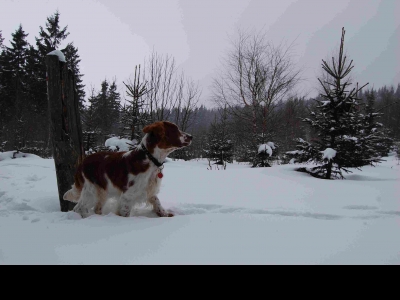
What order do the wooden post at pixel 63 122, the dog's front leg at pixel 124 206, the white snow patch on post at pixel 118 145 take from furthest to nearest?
the white snow patch on post at pixel 118 145 → the wooden post at pixel 63 122 → the dog's front leg at pixel 124 206

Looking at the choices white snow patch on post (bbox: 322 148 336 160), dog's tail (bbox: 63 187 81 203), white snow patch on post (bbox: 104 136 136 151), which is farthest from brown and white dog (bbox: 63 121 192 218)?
white snow patch on post (bbox: 104 136 136 151)

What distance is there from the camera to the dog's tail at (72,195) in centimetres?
279

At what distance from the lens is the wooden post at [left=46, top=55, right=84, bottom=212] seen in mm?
2926

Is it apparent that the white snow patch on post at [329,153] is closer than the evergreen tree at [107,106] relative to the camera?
Yes

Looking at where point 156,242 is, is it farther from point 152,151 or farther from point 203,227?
point 152,151

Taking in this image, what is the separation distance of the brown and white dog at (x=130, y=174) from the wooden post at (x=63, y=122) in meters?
0.51

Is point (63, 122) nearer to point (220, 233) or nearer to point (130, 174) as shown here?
point (130, 174)

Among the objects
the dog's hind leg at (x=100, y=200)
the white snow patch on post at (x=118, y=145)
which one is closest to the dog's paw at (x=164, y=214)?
the dog's hind leg at (x=100, y=200)

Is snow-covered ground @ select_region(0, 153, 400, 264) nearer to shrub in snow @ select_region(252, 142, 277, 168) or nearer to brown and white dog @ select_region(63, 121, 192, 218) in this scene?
brown and white dog @ select_region(63, 121, 192, 218)

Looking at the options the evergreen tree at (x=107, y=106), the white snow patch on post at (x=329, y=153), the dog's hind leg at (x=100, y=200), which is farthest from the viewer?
→ the evergreen tree at (x=107, y=106)

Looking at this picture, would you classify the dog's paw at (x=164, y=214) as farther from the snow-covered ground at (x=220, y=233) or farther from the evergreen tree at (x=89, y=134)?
the evergreen tree at (x=89, y=134)

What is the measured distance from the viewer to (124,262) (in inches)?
51.8

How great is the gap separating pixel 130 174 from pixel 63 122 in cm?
141

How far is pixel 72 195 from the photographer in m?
2.81
